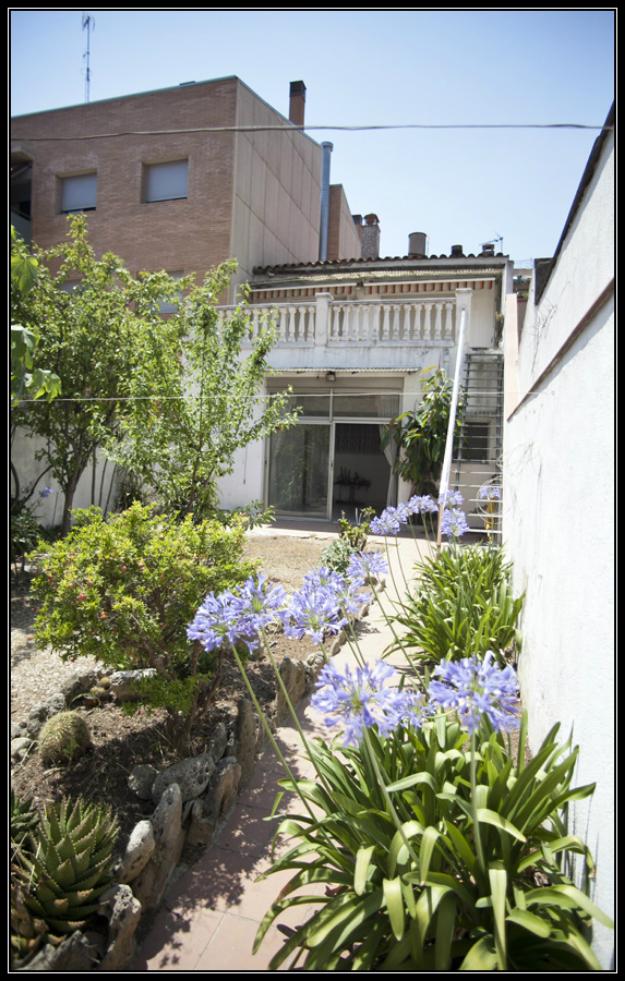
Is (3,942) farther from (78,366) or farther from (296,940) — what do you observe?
(78,366)

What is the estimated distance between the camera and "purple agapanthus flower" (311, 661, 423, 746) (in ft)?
5.15

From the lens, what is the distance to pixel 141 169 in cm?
1570

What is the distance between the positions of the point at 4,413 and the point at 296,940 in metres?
2.40

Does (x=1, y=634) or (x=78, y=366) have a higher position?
(x=78, y=366)

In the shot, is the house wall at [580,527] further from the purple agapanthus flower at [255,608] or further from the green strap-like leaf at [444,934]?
the purple agapanthus flower at [255,608]

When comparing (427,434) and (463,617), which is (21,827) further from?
(427,434)

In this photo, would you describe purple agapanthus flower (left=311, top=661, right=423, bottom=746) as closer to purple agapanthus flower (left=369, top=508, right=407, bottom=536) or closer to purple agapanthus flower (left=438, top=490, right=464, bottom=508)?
purple agapanthus flower (left=369, top=508, right=407, bottom=536)

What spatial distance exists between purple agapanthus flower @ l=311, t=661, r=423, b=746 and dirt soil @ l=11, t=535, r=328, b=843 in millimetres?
1676

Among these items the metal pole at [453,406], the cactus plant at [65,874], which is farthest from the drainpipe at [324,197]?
the cactus plant at [65,874]

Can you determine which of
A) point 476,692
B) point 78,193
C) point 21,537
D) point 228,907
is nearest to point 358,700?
point 476,692

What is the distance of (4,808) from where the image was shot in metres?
2.25

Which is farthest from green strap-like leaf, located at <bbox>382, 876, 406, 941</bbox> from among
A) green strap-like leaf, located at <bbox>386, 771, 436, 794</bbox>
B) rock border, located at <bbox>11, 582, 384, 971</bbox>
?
rock border, located at <bbox>11, 582, 384, 971</bbox>

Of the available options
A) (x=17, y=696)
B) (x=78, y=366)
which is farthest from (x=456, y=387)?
(x=17, y=696)

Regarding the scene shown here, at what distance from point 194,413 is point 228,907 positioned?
372cm
